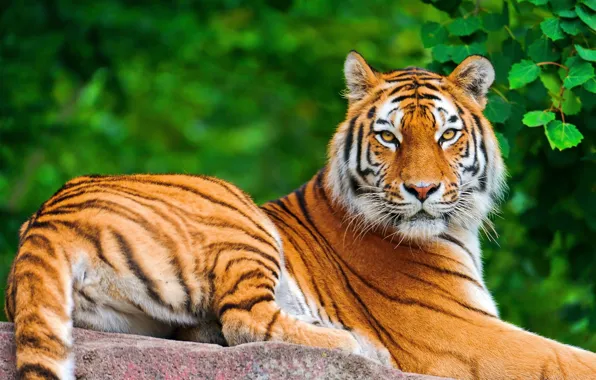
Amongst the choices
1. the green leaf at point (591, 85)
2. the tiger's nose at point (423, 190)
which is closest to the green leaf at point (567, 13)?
the green leaf at point (591, 85)

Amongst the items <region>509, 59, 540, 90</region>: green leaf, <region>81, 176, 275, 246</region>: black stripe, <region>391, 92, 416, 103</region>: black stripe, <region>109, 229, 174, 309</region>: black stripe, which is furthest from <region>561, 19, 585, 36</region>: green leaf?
<region>109, 229, 174, 309</region>: black stripe

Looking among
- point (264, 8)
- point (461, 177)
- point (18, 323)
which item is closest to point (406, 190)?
point (461, 177)

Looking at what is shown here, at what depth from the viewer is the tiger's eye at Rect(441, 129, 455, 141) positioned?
4902 mm

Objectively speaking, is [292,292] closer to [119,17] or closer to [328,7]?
[119,17]

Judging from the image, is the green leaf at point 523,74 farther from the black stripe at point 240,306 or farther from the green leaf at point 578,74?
the black stripe at point 240,306

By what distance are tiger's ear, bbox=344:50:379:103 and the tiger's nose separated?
0.84m

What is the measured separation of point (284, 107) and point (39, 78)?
3.91 m

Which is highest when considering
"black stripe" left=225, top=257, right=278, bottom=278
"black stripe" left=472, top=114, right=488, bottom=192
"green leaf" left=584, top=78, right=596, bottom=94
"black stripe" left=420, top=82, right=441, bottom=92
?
"green leaf" left=584, top=78, right=596, bottom=94

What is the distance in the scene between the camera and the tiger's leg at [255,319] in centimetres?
407

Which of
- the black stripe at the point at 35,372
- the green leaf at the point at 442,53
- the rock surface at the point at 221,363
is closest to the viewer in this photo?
the black stripe at the point at 35,372

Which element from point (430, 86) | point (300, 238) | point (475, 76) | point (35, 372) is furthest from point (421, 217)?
point (35, 372)

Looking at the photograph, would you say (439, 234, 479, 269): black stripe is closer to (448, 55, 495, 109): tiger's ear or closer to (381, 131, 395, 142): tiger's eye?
(381, 131, 395, 142): tiger's eye

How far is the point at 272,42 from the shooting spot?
1063cm

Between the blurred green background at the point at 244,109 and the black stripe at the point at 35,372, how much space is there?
321 centimetres
